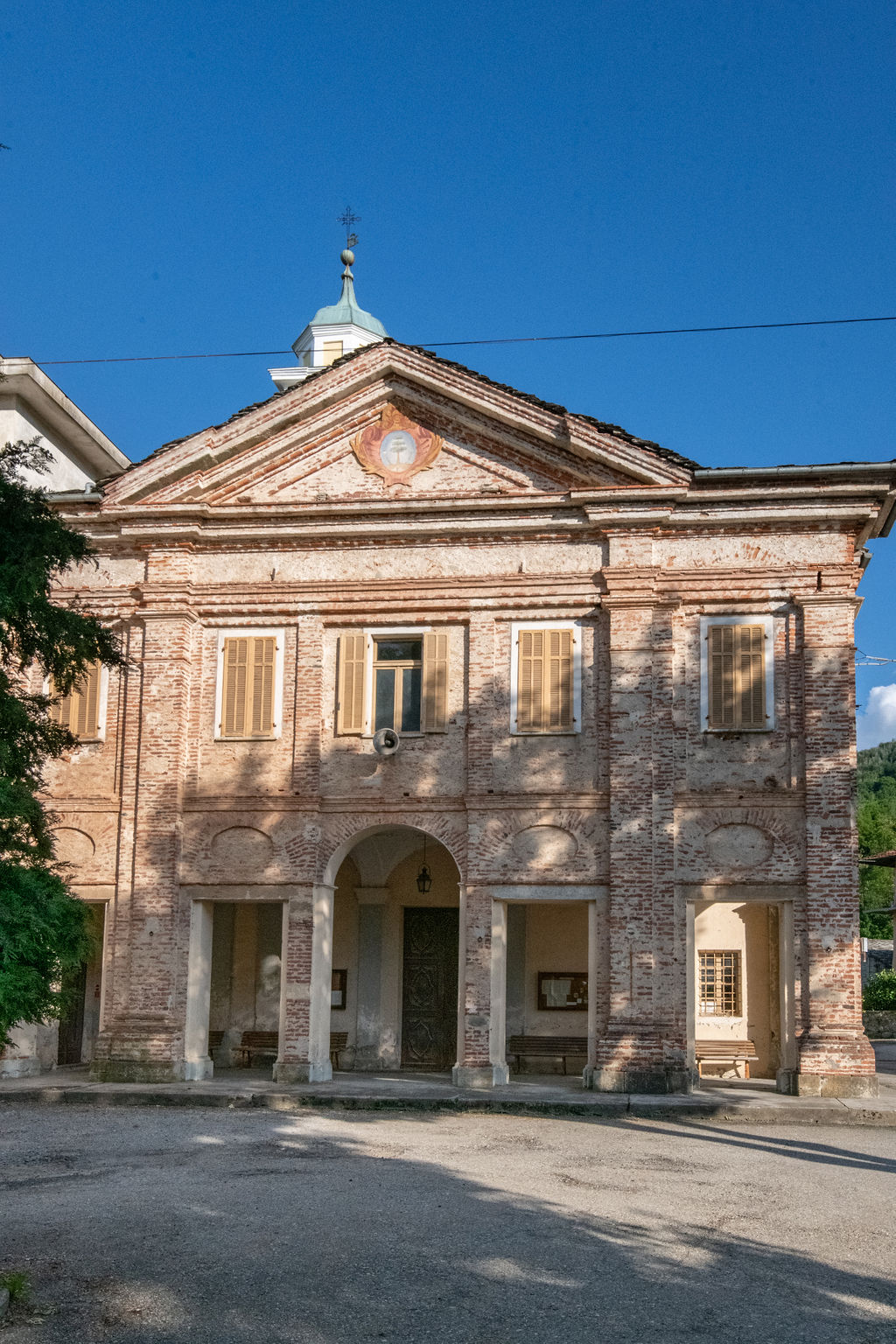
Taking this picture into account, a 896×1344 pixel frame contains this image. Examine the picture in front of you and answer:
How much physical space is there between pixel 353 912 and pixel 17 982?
14.5 meters

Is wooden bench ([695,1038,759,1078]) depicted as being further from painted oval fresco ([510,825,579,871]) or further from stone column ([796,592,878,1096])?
painted oval fresco ([510,825,579,871])

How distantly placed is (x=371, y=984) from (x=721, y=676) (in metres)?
7.37

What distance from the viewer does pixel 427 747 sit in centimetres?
1931

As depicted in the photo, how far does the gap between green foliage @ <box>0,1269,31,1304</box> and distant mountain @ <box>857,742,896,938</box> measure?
56.8m

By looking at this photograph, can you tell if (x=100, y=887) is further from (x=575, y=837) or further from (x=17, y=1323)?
(x=17, y=1323)

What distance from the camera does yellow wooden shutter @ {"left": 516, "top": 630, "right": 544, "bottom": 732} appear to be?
62.3ft

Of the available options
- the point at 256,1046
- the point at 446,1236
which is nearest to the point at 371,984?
the point at 256,1046

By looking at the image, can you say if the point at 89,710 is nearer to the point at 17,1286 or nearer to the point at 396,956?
the point at 396,956

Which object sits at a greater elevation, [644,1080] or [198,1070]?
[644,1080]

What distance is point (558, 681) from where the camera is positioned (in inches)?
749

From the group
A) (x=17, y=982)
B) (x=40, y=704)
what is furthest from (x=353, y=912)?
(x=17, y=982)

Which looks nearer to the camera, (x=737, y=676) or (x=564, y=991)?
(x=737, y=676)

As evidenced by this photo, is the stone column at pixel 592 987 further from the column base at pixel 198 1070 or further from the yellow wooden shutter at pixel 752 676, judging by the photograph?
the column base at pixel 198 1070

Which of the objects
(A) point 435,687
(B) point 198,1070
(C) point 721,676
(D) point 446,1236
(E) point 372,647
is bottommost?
(D) point 446,1236
